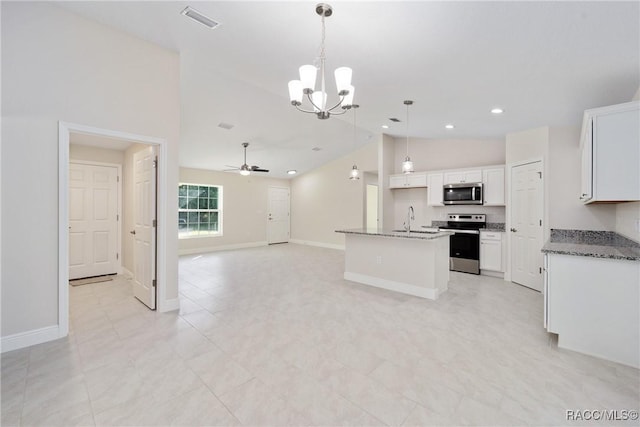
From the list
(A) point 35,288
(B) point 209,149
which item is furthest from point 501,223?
(A) point 35,288

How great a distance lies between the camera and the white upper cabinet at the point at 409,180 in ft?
20.9

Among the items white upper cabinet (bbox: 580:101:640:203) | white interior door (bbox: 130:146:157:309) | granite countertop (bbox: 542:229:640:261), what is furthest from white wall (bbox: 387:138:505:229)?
white interior door (bbox: 130:146:157:309)

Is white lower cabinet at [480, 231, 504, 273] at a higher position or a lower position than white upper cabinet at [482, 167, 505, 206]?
lower

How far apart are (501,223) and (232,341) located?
17.3 feet

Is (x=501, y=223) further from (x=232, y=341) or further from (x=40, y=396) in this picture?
(x=40, y=396)

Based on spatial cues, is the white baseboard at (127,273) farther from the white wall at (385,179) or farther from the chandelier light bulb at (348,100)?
the white wall at (385,179)

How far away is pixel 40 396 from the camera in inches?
76.0

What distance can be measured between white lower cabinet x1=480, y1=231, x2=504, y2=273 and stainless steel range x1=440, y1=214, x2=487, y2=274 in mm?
81

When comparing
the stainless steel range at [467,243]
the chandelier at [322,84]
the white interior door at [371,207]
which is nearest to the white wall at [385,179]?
the stainless steel range at [467,243]

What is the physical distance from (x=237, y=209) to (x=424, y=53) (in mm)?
7237

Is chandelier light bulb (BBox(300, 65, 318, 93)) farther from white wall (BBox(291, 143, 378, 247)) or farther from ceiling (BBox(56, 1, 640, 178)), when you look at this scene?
white wall (BBox(291, 143, 378, 247))

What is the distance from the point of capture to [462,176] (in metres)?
5.78

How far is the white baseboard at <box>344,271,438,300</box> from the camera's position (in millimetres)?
4005

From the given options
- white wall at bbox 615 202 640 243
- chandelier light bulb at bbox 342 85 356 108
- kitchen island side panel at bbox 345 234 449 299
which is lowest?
kitchen island side panel at bbox 345 234 449 299
